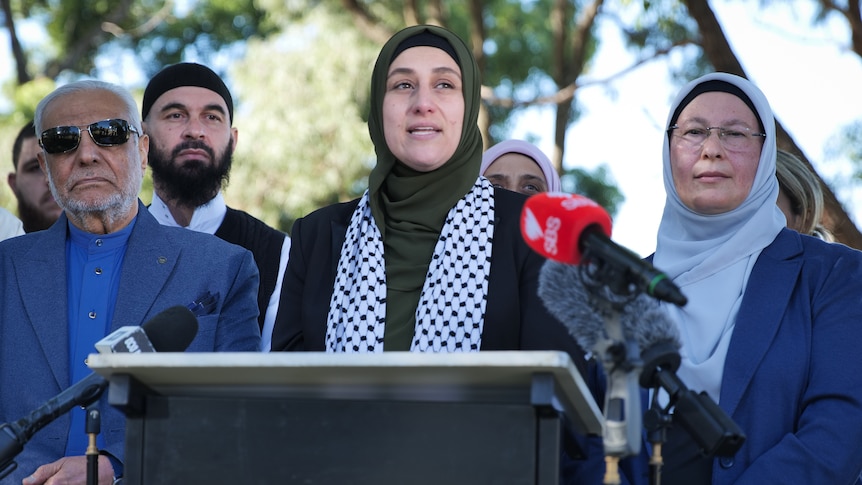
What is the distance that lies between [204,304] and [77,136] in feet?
2.74

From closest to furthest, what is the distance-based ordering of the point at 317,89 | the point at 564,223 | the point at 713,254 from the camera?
1. the point at 564,223
2. the point at 713,254
3. the point at 317,89

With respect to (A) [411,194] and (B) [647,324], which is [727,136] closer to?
(A) [411,194]

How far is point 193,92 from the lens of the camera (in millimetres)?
5859

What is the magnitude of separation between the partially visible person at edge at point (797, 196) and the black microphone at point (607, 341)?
105 inches

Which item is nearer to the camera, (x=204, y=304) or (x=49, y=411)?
(x=49, y=411)

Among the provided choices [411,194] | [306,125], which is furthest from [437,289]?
[306,125]

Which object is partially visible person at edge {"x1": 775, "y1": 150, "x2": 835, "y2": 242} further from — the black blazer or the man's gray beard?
the man's gray beard

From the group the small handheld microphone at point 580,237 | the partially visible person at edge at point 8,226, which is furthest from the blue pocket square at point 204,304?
the partially visible person at edge at point 8,226

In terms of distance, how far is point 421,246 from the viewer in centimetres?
361

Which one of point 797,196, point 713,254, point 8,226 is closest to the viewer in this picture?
point 713,254

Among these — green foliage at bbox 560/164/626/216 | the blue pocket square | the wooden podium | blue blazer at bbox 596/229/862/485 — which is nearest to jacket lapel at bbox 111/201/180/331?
the blue pocket square

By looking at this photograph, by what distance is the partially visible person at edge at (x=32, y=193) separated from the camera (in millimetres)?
6734

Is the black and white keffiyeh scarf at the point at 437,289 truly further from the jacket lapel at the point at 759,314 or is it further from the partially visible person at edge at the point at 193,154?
the partially visible person at edge at the point at 193,154

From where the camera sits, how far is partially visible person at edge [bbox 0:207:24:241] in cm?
597
